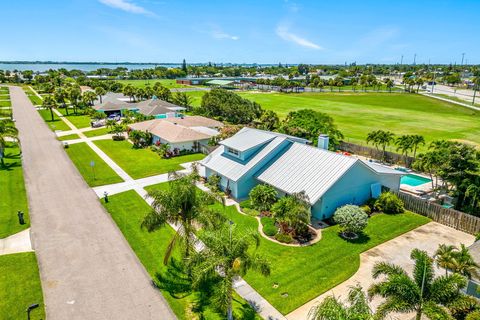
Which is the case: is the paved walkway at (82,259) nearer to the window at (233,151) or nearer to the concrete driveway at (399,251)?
the concrete driveway at (399,251)

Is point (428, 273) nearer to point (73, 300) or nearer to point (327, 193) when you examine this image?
point (327, 193)

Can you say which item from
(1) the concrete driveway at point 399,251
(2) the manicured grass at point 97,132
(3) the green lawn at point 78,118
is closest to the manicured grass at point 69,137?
(2) the manicured grass at point 97,132

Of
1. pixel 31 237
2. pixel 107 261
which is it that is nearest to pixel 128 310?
pixel 107 261

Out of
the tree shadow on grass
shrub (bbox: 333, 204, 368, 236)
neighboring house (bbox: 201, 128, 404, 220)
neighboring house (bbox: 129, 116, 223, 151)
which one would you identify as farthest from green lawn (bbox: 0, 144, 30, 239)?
the tree shadow on grass

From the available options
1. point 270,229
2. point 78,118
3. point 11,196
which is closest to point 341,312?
point 270,229

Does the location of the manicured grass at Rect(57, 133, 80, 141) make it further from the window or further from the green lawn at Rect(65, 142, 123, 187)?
the window

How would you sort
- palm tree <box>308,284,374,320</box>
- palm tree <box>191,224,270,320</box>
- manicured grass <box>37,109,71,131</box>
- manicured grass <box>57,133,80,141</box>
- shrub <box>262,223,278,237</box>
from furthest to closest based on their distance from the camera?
manicured grass <box>37,109,71,131</box> → manicured grass <box>57,133,80,141</box> → shrub <box>262,223,278,237</box> → palm tree <box>191,224,270,320</box> → palm tree <box>308,284,374,320</box>

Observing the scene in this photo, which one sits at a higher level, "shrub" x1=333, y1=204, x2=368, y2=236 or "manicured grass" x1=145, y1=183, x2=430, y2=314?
"shrub" x1=333, y1=204, x2=368, y2=236

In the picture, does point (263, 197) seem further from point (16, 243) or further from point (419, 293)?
point (16, 243)
